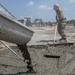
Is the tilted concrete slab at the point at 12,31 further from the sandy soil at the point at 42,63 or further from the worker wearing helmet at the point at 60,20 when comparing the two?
the worker wearing helmet at the point at 60,20

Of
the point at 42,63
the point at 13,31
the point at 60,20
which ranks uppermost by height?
the point at 60,20

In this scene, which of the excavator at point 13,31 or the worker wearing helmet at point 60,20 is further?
the worker wearing helmet at point 60,20

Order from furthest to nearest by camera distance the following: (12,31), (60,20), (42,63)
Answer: (60,20), (42,63), (12,31)

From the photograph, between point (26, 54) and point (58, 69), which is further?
point (58, 69)

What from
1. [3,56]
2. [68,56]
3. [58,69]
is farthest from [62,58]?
[3,56]

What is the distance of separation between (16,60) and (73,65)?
1.90 metres

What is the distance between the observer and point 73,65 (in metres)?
7.72

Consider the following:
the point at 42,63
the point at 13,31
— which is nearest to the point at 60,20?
the point at 42,63

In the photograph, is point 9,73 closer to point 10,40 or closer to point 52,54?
point 10,40

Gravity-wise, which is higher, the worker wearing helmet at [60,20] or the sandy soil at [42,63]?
the worker wearing helmet at [60,20]

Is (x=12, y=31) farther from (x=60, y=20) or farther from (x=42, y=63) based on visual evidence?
(x=60, y=20)

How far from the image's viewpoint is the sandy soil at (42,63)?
23.1 ft

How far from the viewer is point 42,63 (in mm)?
8000

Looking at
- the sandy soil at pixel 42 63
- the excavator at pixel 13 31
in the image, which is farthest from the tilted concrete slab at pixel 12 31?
the sandy soil at pixel 42 63
